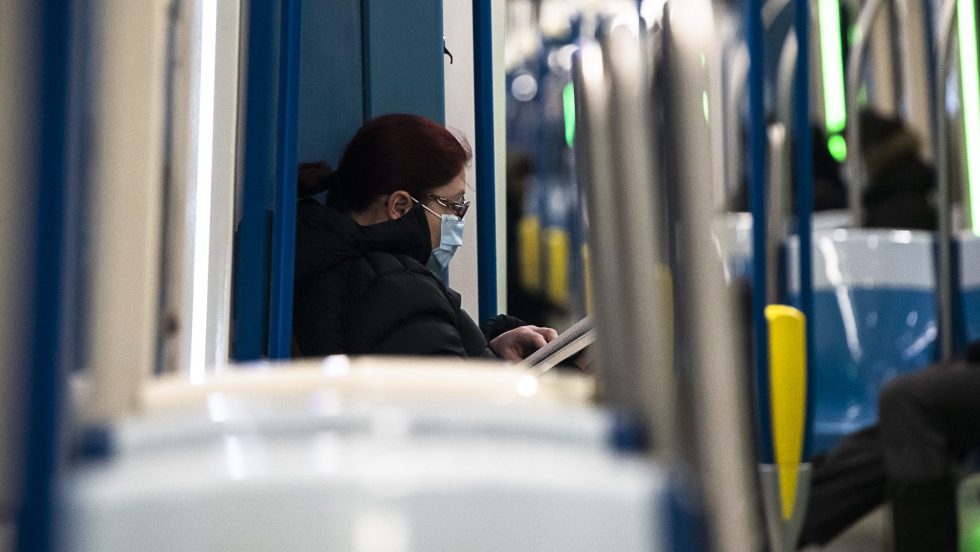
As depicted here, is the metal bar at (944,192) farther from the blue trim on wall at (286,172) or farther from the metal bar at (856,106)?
the blue trim on wall at (286,172)

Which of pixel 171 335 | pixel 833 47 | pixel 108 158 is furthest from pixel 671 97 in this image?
pixel 833 47

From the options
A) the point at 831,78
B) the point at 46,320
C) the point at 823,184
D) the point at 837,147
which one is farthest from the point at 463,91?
the point at 831,78

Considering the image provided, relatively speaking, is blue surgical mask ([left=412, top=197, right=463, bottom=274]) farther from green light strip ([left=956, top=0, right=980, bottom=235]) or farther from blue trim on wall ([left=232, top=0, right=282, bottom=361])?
green light strip ([left=956, top=0, right=980, bottom=235])

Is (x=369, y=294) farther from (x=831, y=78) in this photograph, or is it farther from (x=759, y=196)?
(x=831, y=78)

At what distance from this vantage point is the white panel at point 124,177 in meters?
0.30

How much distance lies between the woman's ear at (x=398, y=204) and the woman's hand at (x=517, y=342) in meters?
0.22

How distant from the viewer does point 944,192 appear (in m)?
1.92

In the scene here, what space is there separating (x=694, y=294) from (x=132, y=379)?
178 millimetres

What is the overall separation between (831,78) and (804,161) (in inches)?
72.2

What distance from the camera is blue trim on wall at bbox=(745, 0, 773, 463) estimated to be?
142 centimetres

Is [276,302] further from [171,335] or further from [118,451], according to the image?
[118,451]

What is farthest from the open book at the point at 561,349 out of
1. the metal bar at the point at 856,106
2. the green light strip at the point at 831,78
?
the green light strip at the point at 831,78

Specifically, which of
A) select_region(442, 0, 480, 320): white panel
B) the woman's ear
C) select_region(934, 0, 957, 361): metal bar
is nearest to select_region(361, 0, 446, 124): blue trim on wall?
select_region(442, 0, 480, 320): white panel

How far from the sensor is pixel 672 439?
0.32m
